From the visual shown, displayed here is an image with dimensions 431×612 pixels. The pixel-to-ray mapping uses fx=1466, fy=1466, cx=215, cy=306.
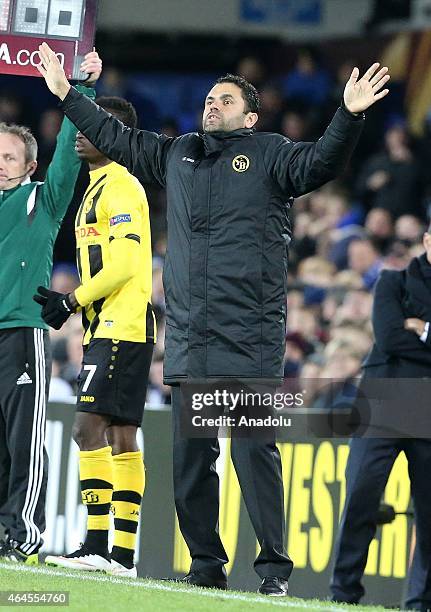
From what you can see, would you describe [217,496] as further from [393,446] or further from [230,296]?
[393,446]

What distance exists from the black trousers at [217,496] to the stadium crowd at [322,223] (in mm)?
3358

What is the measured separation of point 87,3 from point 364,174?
29.0ft

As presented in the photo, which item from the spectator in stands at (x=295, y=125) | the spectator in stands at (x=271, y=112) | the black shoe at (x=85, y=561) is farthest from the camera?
the spectator in stands at (x=271, y=112)

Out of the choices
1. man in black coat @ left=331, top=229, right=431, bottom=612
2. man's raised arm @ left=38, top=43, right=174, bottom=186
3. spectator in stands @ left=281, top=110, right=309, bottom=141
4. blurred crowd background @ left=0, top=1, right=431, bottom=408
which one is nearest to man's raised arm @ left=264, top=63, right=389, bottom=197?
man's raised arm @ left=38, top=43, right=174, bottom=186

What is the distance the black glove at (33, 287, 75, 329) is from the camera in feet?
22.0

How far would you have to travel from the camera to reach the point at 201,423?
6.21 metres

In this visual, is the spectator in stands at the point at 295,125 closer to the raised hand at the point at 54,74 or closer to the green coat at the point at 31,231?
the green coat at the point at 31,231

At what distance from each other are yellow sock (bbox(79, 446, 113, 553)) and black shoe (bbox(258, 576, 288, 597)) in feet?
3.11

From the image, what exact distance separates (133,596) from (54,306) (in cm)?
159

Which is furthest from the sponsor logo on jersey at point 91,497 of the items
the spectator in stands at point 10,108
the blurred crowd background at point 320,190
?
the spectator in stands at point 10,108

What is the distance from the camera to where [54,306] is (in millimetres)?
6730

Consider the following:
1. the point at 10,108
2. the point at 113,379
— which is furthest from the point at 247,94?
the point at 10,108

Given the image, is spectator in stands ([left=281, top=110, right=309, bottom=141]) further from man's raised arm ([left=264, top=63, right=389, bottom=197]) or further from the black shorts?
man's raised arm ([left=264, top=63, right=389, bottom=197])

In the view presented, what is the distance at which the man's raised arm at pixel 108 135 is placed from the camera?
6.52m
